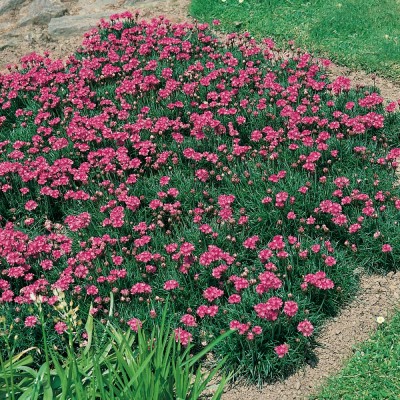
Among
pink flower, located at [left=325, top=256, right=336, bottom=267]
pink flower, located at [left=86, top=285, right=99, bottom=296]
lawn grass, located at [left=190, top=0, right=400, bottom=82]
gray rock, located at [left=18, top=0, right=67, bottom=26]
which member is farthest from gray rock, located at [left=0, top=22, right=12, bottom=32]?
pink flower, located at [left=325, top=256, right=336, bottom=267]

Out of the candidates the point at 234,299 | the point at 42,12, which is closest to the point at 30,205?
the point at 234,299

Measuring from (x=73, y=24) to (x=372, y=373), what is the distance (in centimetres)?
618

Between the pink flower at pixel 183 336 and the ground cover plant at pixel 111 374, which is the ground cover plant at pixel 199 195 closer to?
the pink flower at pixel 183 336

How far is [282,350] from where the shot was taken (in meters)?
4.08

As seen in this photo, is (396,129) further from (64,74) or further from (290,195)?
(64,74)

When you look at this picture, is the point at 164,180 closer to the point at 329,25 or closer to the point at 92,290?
the point at 92,290

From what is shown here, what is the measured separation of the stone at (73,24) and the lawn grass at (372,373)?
5796 millimetres

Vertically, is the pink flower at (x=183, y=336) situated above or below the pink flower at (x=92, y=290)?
below

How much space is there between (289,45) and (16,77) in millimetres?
3011

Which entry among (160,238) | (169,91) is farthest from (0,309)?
(169,91)

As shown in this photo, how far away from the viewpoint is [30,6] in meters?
9.16

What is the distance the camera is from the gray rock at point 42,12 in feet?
28.9

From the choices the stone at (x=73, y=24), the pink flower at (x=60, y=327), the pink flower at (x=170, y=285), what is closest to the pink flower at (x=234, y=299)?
the pink flower at (x=170, y=285)

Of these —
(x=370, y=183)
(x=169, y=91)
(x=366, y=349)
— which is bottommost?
(x=366, y=349)
